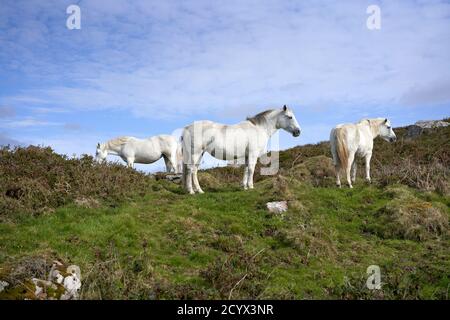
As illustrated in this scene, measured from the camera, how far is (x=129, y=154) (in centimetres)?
2180

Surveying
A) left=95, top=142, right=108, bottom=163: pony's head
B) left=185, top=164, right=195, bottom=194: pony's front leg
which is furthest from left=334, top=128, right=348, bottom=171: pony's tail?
left=95, top=142, right=108, bottom=163: pony's head

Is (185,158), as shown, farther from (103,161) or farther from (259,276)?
(259,276)

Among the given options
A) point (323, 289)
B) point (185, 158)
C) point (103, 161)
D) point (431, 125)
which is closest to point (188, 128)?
point (185, 158)

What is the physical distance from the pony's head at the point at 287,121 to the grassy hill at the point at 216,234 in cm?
204

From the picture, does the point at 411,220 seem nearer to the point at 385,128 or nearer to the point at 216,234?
the point at 216,234

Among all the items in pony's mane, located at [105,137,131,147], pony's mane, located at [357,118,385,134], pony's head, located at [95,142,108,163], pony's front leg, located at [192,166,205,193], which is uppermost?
pony's mane, located at [357,118,385,134]

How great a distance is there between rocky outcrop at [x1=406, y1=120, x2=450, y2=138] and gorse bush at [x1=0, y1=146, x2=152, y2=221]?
2543 centimetres

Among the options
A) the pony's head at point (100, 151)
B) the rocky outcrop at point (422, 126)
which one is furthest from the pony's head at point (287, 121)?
the rocky outcrop at point (422, 126)

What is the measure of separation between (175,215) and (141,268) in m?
3.67

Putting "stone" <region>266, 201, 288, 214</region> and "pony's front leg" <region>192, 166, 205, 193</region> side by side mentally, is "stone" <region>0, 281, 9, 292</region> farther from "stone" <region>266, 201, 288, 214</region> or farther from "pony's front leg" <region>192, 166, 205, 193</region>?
"pony's front leg" <region>192, 166, 205, 193</region>

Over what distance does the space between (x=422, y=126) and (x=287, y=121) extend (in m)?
22.9

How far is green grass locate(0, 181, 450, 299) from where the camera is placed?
8570mm

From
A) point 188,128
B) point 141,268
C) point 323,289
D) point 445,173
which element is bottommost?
point 323,289

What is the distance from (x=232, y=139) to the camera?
1546 centimetres
